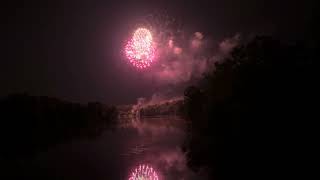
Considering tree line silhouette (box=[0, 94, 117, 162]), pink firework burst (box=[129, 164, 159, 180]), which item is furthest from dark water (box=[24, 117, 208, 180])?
tree line silhouette (box=[0, 94, 117, 162])

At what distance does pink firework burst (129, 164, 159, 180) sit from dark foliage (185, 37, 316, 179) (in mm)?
3323

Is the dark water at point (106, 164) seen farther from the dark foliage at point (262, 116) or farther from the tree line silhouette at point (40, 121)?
the tree line silhouette at point (40, 121)

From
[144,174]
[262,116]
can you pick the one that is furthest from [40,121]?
[144,174]

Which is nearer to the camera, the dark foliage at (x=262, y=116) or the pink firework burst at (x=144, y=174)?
the pink firework burst at (x=144, y=174)

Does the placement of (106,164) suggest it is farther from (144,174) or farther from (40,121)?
(40,121)

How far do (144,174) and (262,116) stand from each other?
19.1 metres

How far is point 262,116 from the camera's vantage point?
145ft

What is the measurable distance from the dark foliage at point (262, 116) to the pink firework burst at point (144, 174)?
3323 mm

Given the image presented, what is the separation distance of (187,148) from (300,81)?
12.3m

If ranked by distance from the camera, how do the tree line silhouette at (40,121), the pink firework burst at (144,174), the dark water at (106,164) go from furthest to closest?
the tree line silhouette at (40,121)
the dark water at (106,164)
the pink firework burst at (144,174)

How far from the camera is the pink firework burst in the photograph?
1062 inches

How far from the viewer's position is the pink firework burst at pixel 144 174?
88.5ft

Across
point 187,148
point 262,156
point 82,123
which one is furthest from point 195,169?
point 82,123

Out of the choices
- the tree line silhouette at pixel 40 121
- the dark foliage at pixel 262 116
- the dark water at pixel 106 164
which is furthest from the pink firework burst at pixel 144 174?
the tree line silhouette at pixel 40 121
